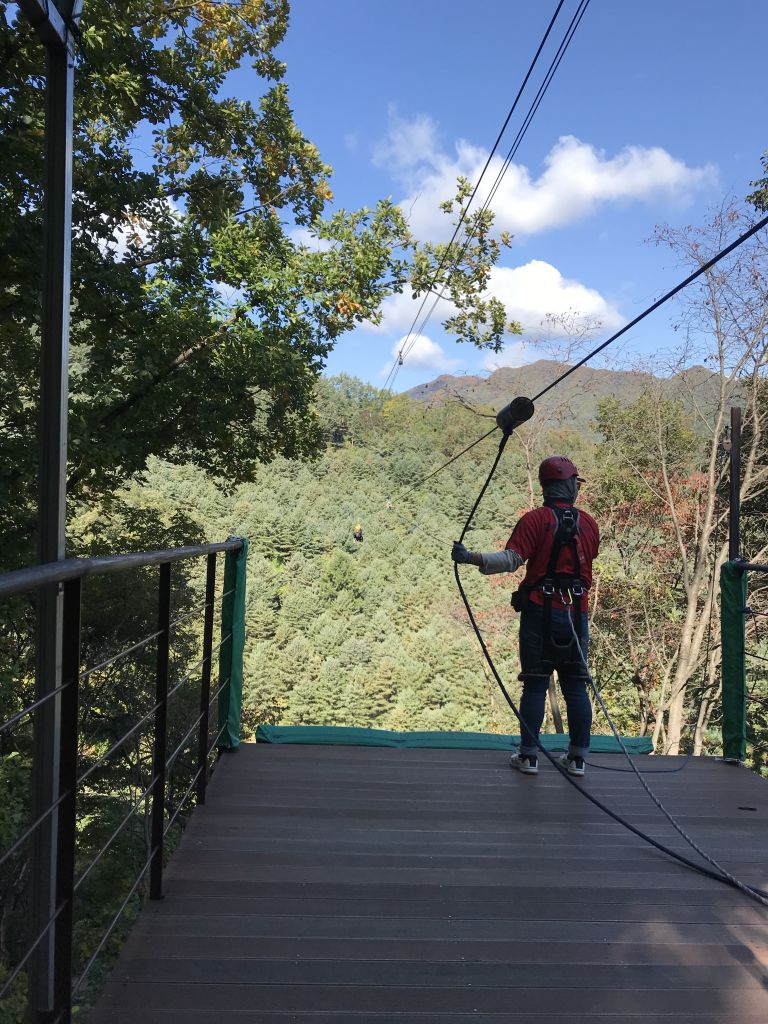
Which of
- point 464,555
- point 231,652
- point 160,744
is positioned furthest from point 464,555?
point 160,744

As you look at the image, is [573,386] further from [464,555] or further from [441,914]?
[441,914]

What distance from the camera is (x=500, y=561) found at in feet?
11.1

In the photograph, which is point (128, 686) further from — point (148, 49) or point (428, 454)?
point (428, 454)

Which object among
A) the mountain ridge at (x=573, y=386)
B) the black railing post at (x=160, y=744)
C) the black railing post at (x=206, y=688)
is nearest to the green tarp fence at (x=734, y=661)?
the black railing post at (x=206, y=688)

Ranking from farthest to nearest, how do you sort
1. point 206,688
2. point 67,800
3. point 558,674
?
point 558,674 → point 206,688 → point 67,800

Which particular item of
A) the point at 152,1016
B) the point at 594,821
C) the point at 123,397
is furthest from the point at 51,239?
the point at 123,397

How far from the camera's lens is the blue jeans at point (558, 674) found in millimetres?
3486

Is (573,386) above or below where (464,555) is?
above

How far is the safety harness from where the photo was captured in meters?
3.45

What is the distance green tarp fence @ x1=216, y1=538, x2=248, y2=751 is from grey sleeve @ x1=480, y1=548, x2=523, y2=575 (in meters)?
1.10

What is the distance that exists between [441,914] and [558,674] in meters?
1.60

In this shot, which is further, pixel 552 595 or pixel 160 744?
pixel 552 595

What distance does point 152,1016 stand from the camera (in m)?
1.58

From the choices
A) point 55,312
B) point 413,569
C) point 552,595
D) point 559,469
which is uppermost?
point 55,312
